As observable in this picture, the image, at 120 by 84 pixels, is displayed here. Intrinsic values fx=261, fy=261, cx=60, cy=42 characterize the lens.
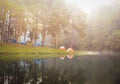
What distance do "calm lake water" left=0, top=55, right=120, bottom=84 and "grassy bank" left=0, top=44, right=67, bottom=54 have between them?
0.17 meters

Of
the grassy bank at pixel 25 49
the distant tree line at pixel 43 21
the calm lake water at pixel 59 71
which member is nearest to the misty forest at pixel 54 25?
the distant tree line at pixel 43 21

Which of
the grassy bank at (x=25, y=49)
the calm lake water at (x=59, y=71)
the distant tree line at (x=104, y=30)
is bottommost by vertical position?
the calm lake water at (x=59, y=71)

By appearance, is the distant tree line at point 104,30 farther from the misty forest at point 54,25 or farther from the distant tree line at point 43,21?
the distant tree line at point 43,21

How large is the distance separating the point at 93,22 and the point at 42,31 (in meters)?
1.47

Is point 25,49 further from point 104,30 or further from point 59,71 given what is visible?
point 104,30

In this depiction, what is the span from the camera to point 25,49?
6617mm

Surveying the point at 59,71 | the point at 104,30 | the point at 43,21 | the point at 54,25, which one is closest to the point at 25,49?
the point at 43,21

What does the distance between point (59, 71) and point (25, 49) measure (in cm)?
164

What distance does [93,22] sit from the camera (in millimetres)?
7270

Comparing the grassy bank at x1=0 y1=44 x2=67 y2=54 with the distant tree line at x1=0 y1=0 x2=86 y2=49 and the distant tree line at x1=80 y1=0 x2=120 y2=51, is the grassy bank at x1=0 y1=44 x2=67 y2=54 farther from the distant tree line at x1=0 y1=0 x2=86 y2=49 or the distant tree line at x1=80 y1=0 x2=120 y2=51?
the distant tree line at x1=80 y1=0 x2=120 y2=51

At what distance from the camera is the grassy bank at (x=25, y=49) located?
651 centimetres

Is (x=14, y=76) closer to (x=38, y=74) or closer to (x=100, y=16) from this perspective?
(x=38, y=74)

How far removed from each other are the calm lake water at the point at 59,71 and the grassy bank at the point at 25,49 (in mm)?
175

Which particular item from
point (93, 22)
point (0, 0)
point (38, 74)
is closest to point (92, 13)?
point (93, 22)
